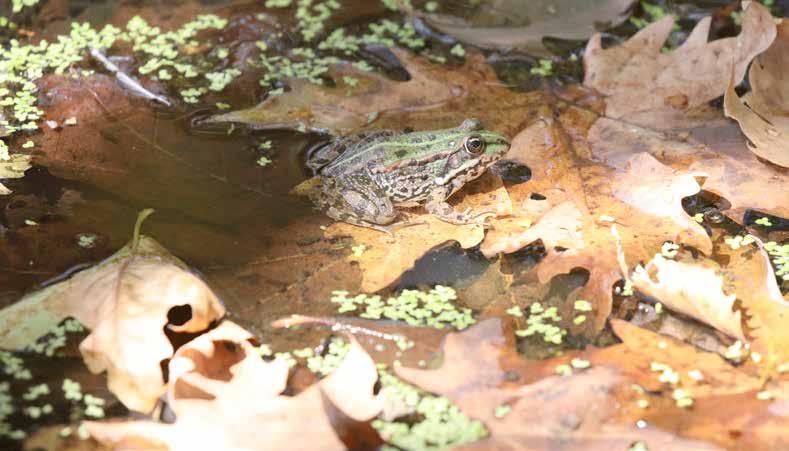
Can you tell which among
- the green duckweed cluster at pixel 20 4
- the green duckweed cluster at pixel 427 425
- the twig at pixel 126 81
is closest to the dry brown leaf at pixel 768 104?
the green duckweed cluster at pixel 427 425

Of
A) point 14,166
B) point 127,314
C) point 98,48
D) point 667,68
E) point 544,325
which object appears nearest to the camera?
point 127,314

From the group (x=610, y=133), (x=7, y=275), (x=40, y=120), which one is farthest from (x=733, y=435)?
(x=40, y=120)

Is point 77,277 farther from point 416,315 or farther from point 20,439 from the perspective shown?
point 416,315

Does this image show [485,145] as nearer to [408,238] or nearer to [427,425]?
[408,238]

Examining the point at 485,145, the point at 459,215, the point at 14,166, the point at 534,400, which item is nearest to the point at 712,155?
the point at 485,145

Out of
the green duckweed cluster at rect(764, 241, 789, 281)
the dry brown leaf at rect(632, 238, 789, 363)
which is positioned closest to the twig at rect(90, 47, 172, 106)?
the dry brown leaf at rect(632, 238, 789, 363)
